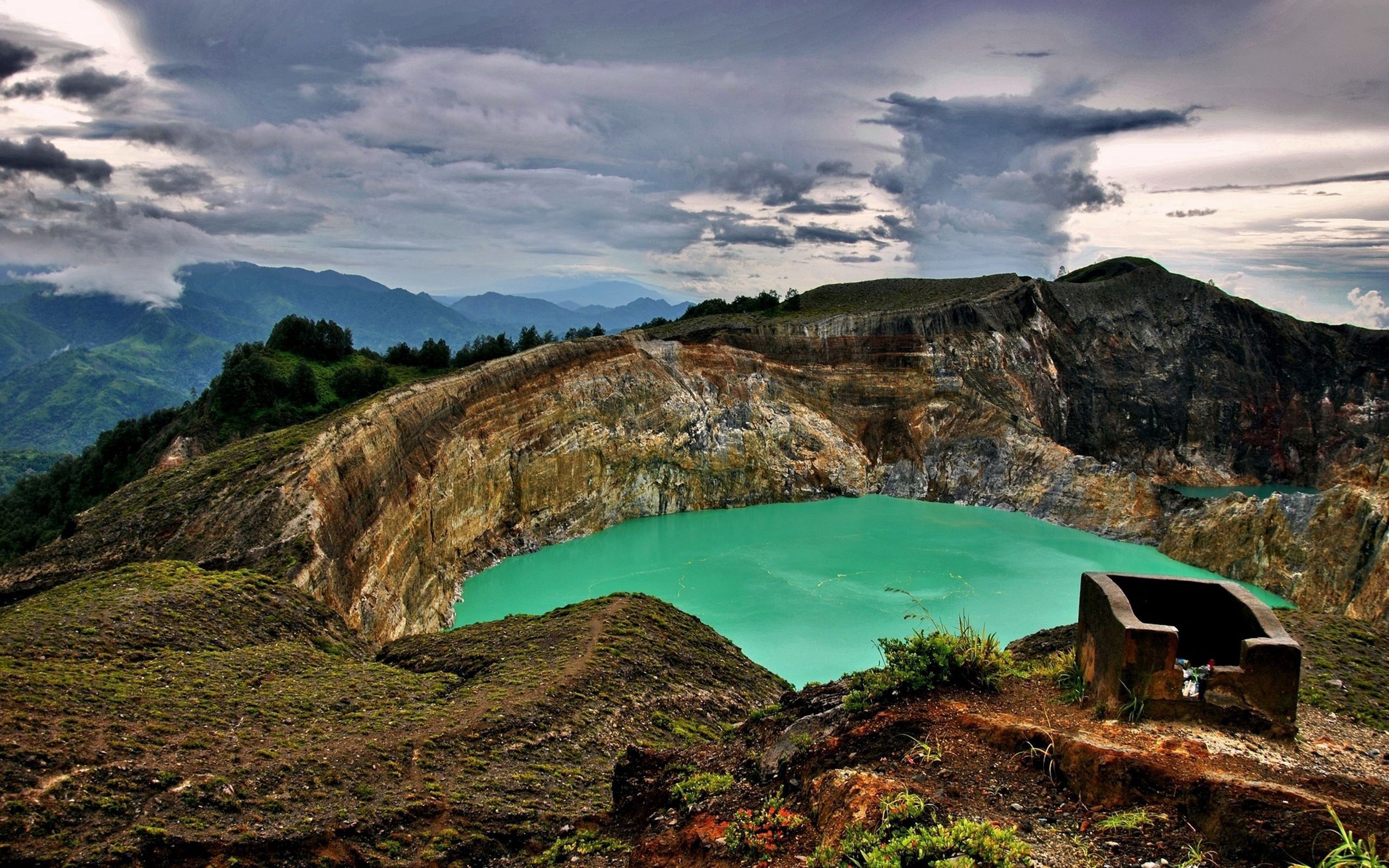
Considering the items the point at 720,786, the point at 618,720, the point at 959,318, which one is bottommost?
the point at 618,720

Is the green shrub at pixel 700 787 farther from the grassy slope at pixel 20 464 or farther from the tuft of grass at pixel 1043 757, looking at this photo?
the grassy slope at pixel 20 464

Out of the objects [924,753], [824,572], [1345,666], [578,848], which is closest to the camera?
[924,753]

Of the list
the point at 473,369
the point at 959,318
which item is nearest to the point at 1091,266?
the point at 959,318

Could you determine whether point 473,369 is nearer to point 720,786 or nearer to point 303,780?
point 303,780

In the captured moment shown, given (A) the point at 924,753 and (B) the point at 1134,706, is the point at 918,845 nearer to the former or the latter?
(A) the point at 924,753

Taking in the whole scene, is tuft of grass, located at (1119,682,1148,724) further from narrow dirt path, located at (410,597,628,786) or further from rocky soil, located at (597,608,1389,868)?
narrow dirt path, located at (410,597,628,786)

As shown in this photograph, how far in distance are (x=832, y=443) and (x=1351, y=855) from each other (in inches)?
1534

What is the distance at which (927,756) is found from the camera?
665cm

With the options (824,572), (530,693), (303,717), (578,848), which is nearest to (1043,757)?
(578,848)

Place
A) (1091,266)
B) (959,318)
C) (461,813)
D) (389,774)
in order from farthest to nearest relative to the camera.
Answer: (1091,266) → (959,318) → (389,774) → (461,813)

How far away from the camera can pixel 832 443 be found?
43250 mm

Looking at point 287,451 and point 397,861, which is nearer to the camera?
point 397,861

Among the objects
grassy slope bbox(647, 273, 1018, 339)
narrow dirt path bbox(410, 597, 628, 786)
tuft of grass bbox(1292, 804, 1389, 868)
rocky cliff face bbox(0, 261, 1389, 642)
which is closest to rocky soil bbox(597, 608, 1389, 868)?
tuft of grass bbox(1292, 804, 1389, 868)

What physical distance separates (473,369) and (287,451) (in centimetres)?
1245
